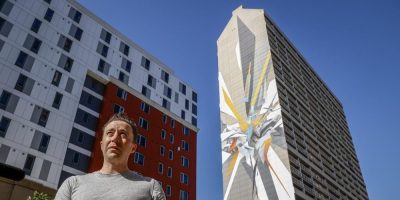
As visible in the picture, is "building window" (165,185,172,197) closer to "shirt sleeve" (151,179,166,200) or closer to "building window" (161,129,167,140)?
"building window" (161,129,167,140)

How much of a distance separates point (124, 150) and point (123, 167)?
18 cm

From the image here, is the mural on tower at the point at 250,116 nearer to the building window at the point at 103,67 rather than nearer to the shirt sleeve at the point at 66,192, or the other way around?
the building window at the point at 103,67

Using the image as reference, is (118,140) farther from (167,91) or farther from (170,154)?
(167,91)

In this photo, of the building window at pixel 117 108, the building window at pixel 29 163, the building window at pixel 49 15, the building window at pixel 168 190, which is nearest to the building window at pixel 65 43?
the building window at pixel 49 15

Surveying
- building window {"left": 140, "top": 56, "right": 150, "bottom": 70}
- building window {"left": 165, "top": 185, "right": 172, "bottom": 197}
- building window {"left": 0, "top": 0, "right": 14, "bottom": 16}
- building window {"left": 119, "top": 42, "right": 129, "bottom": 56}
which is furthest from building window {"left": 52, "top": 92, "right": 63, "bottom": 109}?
building window {"left": 165, "top": 185, "right": 172, "bottom": 197}

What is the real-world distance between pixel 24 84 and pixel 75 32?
1102 cm

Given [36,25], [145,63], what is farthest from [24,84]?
[145,63]

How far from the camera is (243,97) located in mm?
76938

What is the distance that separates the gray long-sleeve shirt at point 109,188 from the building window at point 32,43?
1430 inches

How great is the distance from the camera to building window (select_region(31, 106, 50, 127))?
31.9m

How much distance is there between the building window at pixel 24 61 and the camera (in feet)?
108

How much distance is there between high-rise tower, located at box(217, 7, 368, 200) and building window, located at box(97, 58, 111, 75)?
1465 inches

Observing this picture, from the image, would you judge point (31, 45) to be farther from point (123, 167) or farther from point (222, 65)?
point (222, 65)

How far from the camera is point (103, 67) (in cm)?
4200
